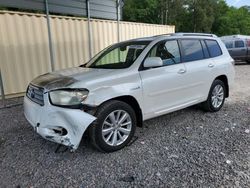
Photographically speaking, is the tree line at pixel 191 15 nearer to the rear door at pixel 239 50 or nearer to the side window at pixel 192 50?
the rear door at pixel 239 50

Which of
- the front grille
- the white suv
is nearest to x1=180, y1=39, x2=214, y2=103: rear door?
the white suv

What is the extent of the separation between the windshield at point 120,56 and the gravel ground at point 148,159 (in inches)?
50.1

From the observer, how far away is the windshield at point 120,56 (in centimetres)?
396

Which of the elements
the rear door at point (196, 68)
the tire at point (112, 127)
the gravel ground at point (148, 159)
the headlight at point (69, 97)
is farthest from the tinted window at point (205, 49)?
the headlight at point (69, 97)

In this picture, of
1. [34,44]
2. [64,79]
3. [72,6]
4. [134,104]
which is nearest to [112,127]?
[134,104]

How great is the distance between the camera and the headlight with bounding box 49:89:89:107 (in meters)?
3.14

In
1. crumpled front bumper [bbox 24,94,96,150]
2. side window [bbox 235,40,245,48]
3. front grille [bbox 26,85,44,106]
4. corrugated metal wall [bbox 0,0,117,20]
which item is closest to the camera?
crumpled front bumper [bbox 24,94,96,150]

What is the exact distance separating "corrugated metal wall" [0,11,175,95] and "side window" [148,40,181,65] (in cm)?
447

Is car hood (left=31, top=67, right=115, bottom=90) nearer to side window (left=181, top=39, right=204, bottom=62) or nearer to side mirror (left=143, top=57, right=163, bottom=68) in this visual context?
side mirror (left=143, top=57, right=163, bottom=68)

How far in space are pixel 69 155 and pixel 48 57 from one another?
189 inches

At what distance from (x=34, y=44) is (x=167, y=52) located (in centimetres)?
454

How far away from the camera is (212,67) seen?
495 cm

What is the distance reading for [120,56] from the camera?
4395 mm

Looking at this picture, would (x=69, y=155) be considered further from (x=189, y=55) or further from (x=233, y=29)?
(x=233, y=29)
